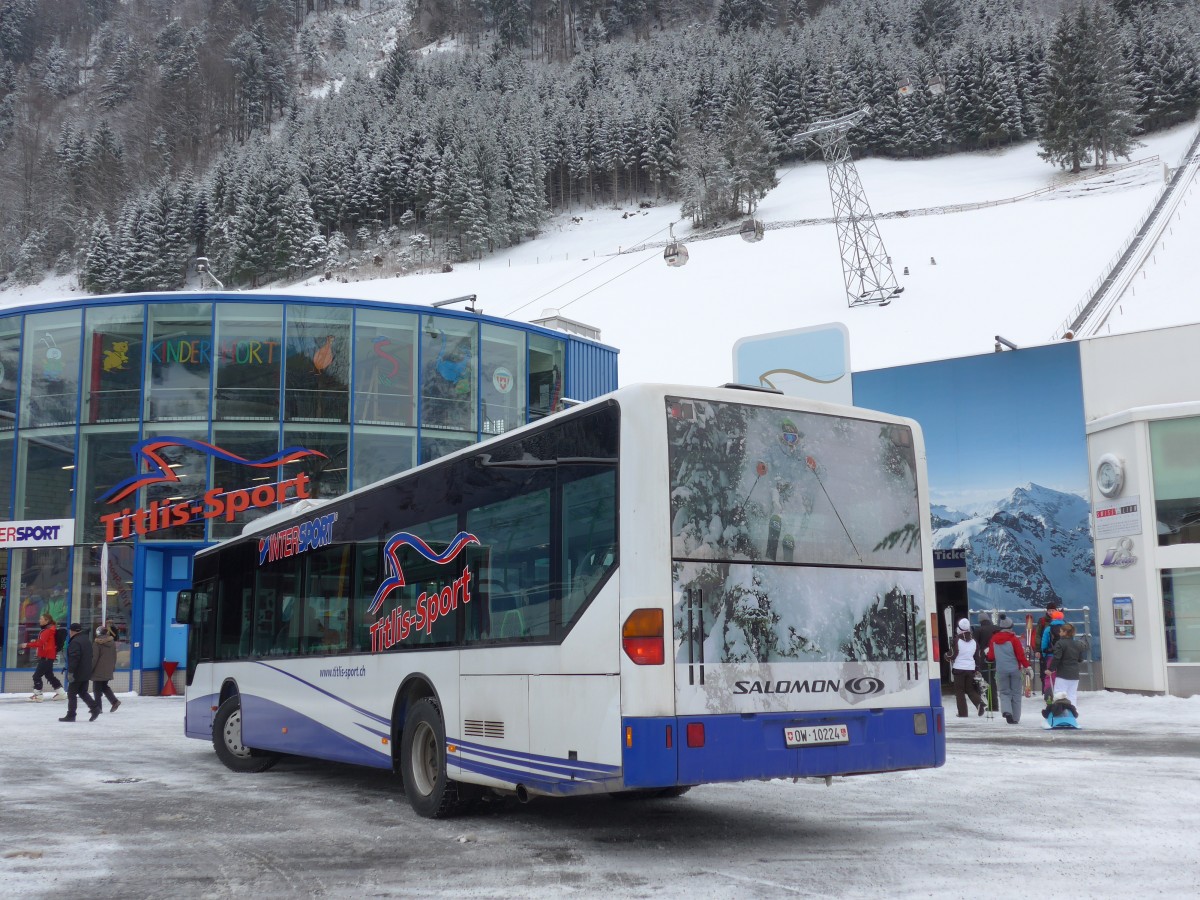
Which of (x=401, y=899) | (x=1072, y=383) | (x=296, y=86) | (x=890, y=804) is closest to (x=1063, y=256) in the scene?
(x=1072, y=383)

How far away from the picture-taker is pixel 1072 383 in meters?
23.3

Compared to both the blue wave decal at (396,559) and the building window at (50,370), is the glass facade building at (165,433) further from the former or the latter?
the blue wave decal at (396,559)

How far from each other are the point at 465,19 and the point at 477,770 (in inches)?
7651

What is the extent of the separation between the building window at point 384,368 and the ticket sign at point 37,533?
23.0ft

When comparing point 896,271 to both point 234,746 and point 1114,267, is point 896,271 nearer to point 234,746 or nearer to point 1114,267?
point 1114,267

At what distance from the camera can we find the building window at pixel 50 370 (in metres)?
25.8

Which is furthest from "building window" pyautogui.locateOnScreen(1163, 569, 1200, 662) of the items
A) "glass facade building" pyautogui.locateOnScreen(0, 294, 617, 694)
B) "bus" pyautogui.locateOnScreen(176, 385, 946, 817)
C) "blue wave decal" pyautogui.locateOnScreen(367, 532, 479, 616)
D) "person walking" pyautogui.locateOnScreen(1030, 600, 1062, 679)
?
"blue wave decal" pyautogui.locateOnScreen(367, 532, 479, 616)

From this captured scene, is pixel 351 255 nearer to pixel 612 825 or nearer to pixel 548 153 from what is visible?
pixel 548 153

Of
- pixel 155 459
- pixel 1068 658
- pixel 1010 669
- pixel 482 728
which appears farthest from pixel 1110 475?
pixel 155 459

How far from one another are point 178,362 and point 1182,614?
21.9 m

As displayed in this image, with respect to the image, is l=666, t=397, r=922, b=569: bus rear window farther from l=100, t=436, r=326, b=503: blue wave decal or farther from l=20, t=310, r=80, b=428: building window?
l=20, t=310, r=80, b=428: building window

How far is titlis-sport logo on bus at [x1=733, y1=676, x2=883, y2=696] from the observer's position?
6931 mm

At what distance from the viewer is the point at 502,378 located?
2827 cm

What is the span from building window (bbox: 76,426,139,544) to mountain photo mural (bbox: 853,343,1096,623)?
59.4ft
